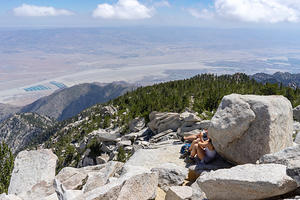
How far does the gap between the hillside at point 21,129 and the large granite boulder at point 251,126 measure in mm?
161427

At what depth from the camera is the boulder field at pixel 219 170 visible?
6703mm

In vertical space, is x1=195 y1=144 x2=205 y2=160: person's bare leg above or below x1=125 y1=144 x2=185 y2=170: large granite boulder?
above

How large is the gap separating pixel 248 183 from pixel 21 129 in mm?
189308

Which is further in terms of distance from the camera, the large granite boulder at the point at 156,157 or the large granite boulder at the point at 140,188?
the large granite boulder at the point at 156,157

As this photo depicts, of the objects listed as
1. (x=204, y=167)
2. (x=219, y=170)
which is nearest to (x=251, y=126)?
(x=204, y=167)

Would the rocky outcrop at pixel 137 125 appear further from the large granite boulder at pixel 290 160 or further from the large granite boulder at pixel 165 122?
the large granite boulder at pixel 290 160

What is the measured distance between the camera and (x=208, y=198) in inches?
297

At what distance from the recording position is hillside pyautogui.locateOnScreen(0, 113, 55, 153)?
520ft

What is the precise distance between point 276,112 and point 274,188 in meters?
4.39

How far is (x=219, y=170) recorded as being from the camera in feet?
24.9

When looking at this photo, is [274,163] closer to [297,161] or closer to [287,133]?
[297,161]

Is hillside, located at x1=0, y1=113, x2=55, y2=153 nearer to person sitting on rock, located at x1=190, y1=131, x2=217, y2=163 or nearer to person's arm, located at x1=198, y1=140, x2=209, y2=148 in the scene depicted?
person sitting on rock, located at x1=190, y1=131, x2=217, y2=163

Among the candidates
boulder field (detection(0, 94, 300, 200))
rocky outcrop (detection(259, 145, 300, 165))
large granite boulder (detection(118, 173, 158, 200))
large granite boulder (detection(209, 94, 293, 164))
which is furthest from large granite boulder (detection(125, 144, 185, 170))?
rocky outcrop (detection(259, 145, 300, 165))

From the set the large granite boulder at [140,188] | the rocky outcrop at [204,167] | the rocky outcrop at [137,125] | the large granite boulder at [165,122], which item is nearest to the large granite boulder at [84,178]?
the large granite boulder at [140,188]
